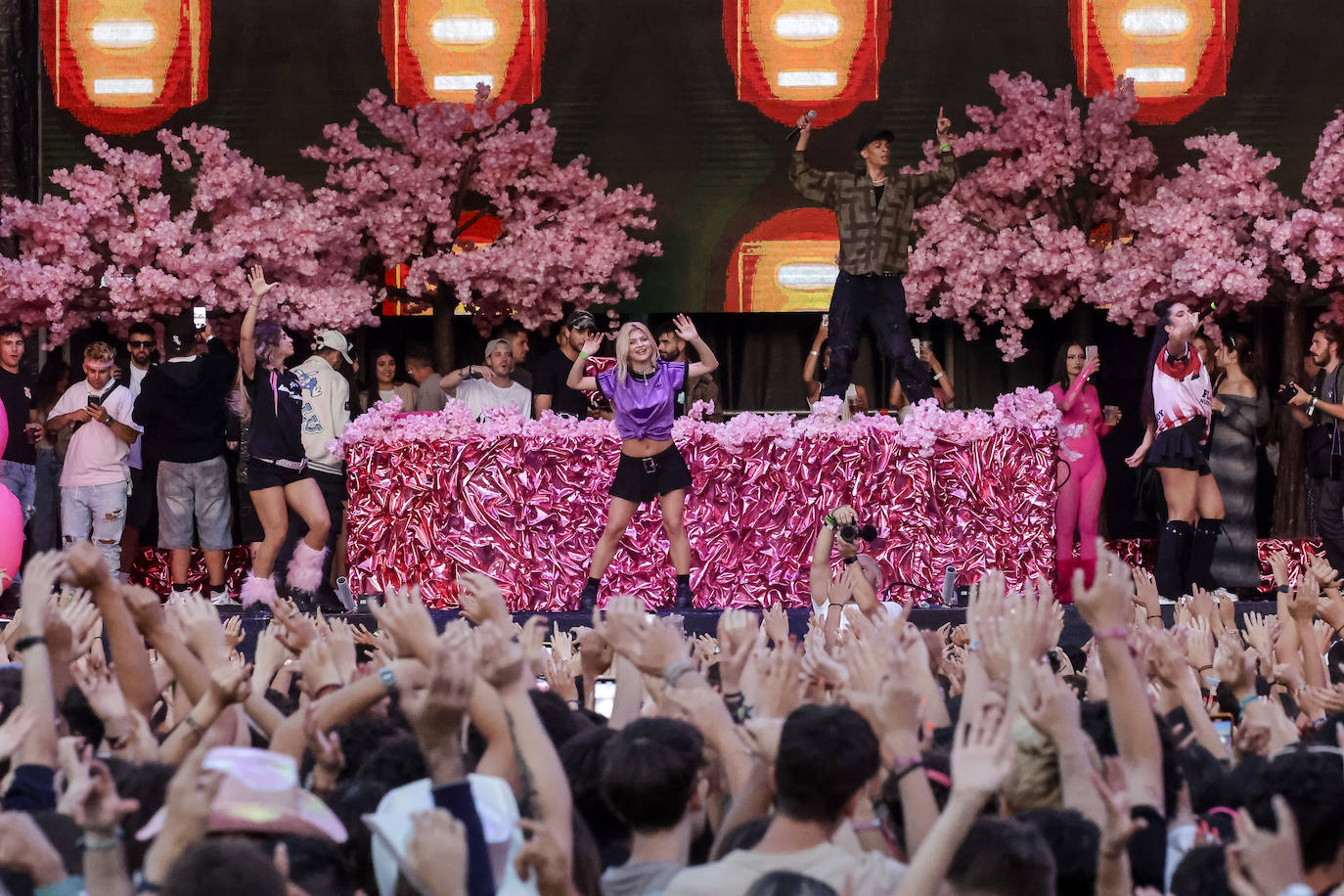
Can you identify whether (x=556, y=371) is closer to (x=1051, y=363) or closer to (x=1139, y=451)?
(x=1139, y=451)

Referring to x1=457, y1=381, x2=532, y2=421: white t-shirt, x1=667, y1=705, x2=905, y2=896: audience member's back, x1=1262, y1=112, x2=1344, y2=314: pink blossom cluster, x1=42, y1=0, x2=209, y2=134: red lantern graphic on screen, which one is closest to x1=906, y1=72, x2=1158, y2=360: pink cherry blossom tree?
x1=1262, y1=112, x2=1344, y2=314: pink blossom cluster

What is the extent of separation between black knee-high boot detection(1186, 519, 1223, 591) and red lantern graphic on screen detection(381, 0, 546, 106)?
5.35 meters

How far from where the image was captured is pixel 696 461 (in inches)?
286

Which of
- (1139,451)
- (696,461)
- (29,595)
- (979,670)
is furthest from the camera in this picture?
(1139,451)

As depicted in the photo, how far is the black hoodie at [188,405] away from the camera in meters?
7.80

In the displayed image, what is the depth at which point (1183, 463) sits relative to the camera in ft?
25.2

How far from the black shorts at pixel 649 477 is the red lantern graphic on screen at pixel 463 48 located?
4.62 m

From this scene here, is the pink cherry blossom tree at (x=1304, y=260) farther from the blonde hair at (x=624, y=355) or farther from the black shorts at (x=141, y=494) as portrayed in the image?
the black shorts at (x=141, y=494)

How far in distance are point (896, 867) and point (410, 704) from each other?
2.07 feet

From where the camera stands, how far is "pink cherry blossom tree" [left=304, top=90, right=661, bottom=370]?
33.5ft

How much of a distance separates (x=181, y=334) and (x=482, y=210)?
2892 mm

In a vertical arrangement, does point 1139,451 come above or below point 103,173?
below

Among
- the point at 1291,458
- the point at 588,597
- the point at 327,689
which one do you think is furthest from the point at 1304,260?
the point at 327,689

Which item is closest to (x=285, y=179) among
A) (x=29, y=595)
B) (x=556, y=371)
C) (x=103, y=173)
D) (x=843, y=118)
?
(x=103, y=173)
